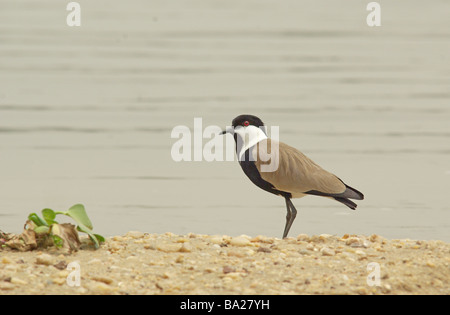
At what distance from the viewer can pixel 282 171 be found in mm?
6535

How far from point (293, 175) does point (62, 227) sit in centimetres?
203

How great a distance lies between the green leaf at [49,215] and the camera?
550cm

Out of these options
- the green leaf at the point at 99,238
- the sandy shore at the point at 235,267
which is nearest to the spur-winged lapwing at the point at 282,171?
the sandy shore at the point at 235,267

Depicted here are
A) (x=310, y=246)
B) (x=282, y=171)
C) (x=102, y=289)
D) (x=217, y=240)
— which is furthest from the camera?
(x=282, y=171)

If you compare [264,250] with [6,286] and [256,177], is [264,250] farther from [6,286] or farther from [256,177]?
[6,286]

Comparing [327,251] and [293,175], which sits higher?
[293,175]

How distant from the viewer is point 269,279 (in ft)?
15.9

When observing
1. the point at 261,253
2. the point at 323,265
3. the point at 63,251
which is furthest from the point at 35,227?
the point at 323,265

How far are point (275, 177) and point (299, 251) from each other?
1.08 metres

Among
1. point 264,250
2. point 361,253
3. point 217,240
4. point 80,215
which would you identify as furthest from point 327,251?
point 80,215

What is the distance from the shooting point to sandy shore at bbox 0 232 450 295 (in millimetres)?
4703

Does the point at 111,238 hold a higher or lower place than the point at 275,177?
lower
